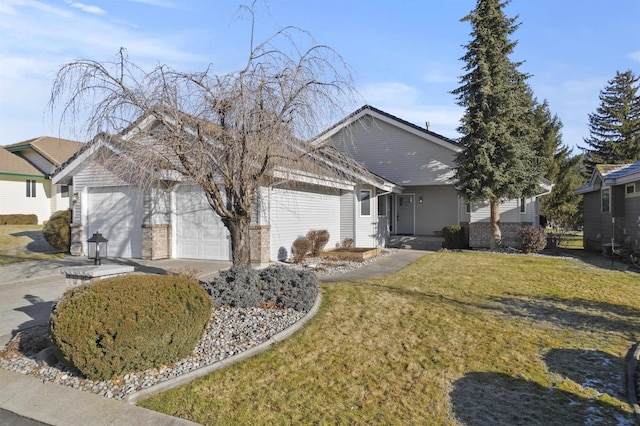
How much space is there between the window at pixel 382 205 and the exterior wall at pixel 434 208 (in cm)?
254

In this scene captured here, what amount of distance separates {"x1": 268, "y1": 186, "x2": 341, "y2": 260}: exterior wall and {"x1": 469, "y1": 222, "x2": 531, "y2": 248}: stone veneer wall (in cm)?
625

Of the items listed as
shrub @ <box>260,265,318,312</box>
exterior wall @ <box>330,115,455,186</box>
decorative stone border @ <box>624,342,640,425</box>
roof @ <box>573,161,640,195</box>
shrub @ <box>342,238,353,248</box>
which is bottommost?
decorative stone border @ <box>624,342,640,425</box>

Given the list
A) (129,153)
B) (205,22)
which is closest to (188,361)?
(129,153)

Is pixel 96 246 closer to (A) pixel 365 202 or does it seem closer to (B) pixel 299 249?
(B) pixel 299 249

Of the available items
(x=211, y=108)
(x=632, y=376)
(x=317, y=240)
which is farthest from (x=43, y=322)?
(x=317, y=240)

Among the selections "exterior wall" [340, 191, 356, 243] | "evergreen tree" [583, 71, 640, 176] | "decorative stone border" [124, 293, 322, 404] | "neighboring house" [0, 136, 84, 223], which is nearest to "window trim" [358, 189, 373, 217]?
"exterior wall" [340, 191, 356, 243]

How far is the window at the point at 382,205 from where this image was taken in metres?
18.6

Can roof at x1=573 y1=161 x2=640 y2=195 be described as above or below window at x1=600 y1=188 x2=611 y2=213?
above

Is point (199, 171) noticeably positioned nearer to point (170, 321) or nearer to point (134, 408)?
point (170, 321)

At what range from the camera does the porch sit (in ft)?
61.9

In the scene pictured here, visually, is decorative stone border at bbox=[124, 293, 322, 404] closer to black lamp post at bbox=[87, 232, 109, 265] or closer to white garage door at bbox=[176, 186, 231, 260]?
black lamp post at bbox=[87, 232, 109, 265]

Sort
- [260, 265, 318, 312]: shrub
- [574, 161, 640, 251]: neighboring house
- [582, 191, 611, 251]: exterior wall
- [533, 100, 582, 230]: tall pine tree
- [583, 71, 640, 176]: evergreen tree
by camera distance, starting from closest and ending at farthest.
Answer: [260, 265, 318, 312]: shrub
[574, 161, 640, 251]: neighboring house
[582, 191, 611, 251]: exterior wall
[533, 100, 582, 230]: tall pine tree
[583, 71, 640, 176]: evergreen tree

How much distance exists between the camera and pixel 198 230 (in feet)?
42.8

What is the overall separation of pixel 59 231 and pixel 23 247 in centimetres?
225
